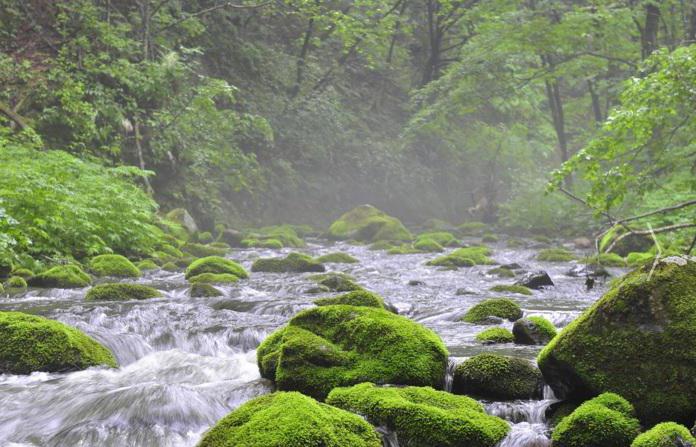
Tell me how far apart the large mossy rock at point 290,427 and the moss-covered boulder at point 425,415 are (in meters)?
0.26

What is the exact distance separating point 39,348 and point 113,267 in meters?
6.35

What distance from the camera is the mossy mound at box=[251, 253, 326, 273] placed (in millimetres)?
14023

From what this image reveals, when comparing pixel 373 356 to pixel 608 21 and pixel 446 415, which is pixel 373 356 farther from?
pixel 608 21

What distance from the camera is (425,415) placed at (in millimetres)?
4410

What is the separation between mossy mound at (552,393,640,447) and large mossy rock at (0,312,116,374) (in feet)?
14.2

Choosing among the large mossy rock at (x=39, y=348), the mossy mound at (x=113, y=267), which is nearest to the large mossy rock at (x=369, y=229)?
the mossy mound at (x=113, y=267)

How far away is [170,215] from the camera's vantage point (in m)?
18.4

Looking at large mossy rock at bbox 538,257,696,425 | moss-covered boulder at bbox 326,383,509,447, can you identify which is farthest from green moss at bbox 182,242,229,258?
large mossy rock at bbox 538,257,696,425

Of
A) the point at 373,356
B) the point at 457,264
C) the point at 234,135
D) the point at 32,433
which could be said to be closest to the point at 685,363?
the point at 373,356

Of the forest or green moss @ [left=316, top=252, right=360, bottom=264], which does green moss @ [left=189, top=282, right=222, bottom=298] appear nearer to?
the forest

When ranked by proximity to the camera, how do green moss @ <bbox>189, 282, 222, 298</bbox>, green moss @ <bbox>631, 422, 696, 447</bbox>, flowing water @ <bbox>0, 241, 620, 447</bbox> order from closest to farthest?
green moss @ <bbox>631, 422, 696, 447</bbox>
flowing water @ <bbox>0, 241, 620, 447</bbox>
green moss @ <bbox>189, 282, 222, 298</bbox>

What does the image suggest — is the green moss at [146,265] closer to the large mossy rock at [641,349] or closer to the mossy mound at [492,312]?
the mossy mound at [492,312]

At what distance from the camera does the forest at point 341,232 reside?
4.80m

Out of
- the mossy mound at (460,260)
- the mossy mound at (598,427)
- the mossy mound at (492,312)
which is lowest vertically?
the mossy mound at (460,260)
